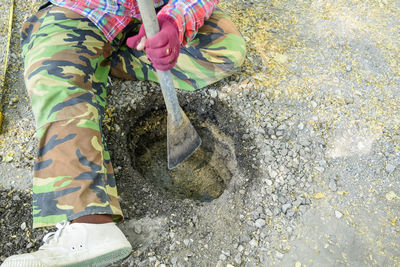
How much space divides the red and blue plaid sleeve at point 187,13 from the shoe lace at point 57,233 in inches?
33.8

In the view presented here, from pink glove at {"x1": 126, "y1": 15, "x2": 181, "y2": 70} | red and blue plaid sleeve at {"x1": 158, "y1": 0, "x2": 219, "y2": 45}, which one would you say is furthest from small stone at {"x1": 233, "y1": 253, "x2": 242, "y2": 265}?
red and blue plaid sleeve at {"x1": 158, "y1": 0, "x2": 219, "y2": 45}

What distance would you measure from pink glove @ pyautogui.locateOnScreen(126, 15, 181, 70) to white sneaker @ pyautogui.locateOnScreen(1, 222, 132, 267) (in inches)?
24.1

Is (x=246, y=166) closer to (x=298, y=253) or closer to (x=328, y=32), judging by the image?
(x=298, y=253)

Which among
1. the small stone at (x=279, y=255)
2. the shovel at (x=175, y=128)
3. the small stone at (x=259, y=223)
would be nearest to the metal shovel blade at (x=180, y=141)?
the shovel at (x=175, y=128)

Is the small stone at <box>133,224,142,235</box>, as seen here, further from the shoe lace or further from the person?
the shoe lace

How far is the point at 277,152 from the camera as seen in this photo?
152cm

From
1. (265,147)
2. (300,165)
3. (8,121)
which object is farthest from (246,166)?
(8,121)

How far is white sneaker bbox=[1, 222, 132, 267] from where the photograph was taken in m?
1.13

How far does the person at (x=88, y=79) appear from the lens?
118cm

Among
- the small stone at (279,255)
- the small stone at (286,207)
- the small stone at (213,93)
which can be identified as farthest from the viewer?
the small stone at (213,93)

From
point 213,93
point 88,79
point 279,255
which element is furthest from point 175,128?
point 279,255

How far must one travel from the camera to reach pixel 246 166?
4.99 ft

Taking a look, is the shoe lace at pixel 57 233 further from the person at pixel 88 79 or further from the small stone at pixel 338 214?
the small stone at pixel 338 214

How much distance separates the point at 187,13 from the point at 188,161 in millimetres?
777
